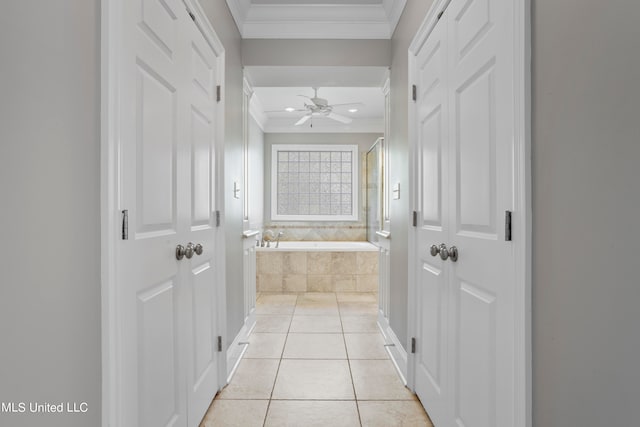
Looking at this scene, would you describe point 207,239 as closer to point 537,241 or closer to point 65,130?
point 65,130

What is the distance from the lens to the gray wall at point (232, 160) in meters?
2.35

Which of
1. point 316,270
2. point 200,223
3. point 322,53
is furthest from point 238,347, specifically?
point 322,53

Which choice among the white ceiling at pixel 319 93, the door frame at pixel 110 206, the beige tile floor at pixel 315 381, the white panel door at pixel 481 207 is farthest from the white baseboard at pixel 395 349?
the white ceiling at pixel 319 93

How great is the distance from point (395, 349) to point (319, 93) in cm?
332

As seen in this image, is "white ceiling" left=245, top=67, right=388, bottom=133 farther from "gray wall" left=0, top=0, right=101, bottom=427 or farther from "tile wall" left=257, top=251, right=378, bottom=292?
"gray wall" left=0, top=0, right=101, bottom=427

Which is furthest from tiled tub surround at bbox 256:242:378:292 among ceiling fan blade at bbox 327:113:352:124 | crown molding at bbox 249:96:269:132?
crown molding at bbox 249:96:269:132

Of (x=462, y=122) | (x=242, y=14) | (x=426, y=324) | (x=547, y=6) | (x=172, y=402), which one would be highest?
(x=242, y=14)

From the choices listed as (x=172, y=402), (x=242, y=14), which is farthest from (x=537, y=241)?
(x=242, y=14)

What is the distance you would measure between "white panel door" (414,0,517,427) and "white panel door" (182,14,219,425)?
3.78 feet

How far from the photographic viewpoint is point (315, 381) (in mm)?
2268

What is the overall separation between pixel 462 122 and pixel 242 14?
6.77ft

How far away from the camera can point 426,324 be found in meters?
1.94

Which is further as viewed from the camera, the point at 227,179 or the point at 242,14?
the point at 242,14

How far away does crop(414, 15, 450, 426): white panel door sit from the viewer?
66.4 inches
